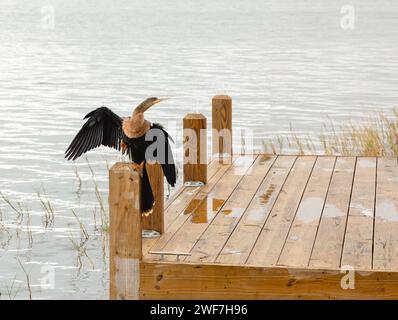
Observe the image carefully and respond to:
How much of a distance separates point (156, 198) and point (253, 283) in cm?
130

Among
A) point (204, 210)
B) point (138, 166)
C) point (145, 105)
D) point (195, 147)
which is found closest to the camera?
point (145, 105)

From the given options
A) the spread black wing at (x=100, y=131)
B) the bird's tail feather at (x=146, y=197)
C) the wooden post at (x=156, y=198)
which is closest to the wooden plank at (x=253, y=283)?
the bird's tail feather at (x=146, y=197)

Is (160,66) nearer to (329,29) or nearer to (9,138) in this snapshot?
(9,138)

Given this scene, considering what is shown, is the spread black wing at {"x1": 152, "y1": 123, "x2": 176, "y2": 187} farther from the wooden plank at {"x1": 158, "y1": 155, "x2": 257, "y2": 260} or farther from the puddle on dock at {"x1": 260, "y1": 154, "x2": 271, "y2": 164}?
the puddle on dock at {"x1": 260, "y1": 154, "x2": 271, "y2": 164}

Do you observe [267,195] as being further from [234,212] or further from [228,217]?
[228,217]

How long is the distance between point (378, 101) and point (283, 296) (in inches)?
721

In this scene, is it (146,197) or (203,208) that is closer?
(146,197)

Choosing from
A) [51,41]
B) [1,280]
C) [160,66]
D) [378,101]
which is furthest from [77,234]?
[51,41]

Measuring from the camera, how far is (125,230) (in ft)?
22.6

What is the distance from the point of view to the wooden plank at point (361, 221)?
7.12 meters

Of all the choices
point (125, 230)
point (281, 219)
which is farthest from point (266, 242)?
point (125, 230)

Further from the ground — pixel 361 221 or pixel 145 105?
pixel 145 105

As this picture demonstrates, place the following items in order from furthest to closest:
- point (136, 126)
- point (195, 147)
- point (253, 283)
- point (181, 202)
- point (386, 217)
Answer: point (195, 147) → point (181, 202) → point (386, 217) → point (136, 126) → point (253, 283)

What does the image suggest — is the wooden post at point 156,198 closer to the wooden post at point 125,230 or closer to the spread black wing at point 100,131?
the spread black wing at point 100,131
